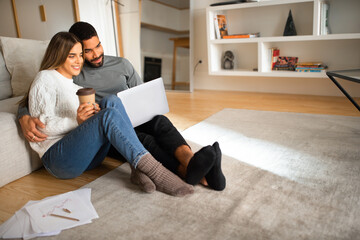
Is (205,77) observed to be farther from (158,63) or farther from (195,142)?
(195,142)

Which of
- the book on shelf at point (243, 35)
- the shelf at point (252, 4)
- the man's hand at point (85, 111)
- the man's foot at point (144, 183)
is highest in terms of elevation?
the shelf at point (252, 4)

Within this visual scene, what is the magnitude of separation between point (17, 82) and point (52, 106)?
93 cm

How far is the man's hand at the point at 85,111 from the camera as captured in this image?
123cm

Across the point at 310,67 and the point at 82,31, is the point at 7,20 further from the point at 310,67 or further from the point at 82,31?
the point at 310,67

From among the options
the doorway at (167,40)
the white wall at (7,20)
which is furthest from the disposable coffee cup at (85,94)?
the white wall at (7,20)

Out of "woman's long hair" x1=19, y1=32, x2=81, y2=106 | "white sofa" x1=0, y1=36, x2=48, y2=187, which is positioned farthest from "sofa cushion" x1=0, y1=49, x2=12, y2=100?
"woman's long hair" x1=19, y1=32, x2=81, y2=106

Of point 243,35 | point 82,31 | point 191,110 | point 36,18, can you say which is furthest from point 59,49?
point 36,18

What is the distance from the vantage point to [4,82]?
6.87ft

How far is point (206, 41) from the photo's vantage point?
4059 mm

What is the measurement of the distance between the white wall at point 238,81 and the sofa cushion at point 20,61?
2273 mm

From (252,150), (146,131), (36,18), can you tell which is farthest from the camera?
(36,18)

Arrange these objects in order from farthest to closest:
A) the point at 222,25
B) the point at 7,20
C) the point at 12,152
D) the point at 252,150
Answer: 1. the point at 7,20
2. the point at 222,25
3. the point at 252,150
4. the point at 12,152

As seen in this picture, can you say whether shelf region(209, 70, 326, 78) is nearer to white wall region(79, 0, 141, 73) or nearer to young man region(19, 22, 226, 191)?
white wall region(79, 0, 141, 73)

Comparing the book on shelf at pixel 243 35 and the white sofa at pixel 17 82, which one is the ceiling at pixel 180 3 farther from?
the white sofa at pixel 17 82
